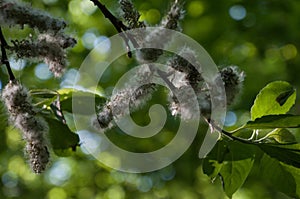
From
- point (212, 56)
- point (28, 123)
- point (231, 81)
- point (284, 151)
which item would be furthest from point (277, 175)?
point (212, 56)

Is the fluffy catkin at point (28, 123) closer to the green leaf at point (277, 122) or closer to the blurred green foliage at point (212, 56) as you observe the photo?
the green leaf at point (277, 122)

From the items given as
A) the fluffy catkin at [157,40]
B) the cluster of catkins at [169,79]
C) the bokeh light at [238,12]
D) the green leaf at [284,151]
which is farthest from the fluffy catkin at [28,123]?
the bokeh light at [238,12]

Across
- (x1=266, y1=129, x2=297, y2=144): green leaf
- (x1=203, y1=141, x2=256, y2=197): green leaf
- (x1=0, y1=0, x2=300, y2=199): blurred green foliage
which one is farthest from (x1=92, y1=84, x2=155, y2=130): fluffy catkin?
(x1=0, y1=0, x2=300, y2=199): blurred green foliage

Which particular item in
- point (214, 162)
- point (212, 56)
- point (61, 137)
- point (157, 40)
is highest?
point (157, 40)

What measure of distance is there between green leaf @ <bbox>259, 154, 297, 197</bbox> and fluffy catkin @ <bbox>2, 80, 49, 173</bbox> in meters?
0.44

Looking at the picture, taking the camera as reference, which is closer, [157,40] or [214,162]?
A: [157,40]

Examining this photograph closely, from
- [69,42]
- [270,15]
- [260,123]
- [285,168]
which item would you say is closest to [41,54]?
[69,42]

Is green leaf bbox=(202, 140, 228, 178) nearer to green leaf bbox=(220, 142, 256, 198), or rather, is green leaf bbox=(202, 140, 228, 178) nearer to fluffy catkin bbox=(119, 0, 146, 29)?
green leaf bbox=(220, 142, 256, 198)

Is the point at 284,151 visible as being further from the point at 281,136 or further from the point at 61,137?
the point at 61,137

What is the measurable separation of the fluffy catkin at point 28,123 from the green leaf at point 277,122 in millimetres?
409

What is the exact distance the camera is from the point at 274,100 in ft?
3.74

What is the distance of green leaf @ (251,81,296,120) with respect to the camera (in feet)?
3.72

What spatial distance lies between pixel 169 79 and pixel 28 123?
0.25 m

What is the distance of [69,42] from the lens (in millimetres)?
895
